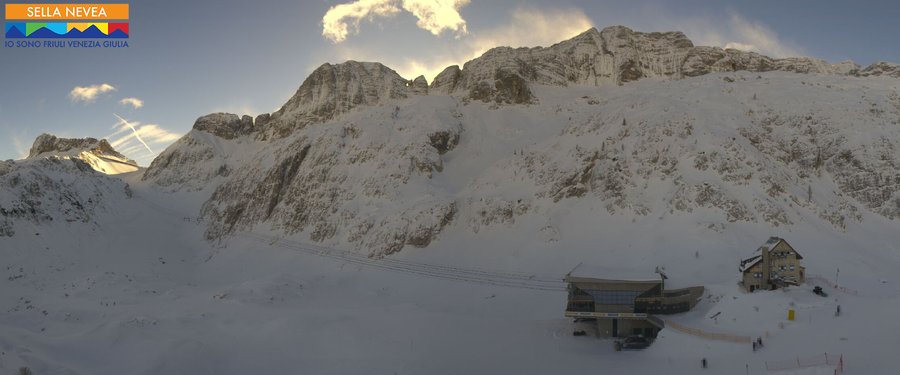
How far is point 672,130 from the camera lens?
7331 centimetres

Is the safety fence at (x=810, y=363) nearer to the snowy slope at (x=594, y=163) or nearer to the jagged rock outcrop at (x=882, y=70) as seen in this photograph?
the snowy slope at (x=594, y=163)

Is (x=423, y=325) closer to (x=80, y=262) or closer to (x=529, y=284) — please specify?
(x=529, y=284)

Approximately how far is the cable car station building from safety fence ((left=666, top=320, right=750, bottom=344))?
4502 mm

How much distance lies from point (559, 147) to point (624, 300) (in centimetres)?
3693

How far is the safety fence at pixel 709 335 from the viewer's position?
3636 centimetres

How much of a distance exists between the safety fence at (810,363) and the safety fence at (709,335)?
3794mm

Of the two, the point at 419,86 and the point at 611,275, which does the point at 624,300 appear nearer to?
the point at 611,275

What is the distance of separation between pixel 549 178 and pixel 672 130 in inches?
650

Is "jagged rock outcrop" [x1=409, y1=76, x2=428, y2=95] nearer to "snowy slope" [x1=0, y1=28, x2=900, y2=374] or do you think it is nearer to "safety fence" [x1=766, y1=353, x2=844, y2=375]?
"snowy slope" [x1=0, y1=28, x2=900, y2=374]

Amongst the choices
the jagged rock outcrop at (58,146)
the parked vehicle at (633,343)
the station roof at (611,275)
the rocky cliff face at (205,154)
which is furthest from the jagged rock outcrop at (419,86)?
the jagged rock outcrop at (58,146)

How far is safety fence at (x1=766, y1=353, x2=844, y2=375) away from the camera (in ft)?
94.1

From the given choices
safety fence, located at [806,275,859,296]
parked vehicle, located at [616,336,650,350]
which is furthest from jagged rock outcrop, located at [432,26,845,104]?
parked vehicle, located at [616,336,650,350]

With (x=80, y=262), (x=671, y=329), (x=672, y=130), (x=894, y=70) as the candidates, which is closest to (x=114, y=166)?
(x=80, y=262)

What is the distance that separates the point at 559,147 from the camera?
82812 mm
